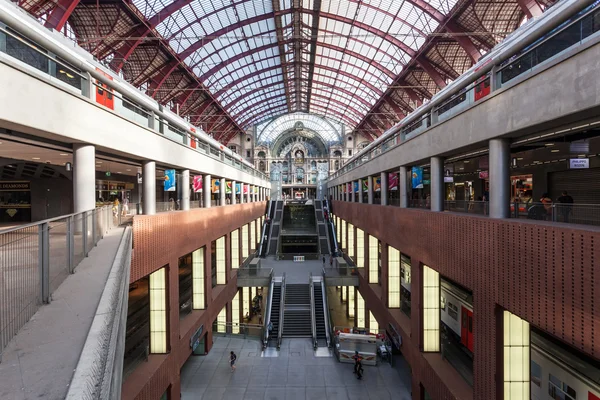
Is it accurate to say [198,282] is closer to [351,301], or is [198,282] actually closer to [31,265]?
[31,265]

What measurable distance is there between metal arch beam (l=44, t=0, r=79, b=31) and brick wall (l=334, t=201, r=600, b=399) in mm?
23715

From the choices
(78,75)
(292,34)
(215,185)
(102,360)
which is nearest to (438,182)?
(78,75)

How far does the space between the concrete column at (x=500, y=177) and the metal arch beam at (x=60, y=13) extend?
25212mm

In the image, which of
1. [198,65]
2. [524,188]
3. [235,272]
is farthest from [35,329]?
[198,65]

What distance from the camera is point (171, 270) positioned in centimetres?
1366

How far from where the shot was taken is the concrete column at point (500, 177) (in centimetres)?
864

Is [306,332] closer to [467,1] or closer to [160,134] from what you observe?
[160,134]

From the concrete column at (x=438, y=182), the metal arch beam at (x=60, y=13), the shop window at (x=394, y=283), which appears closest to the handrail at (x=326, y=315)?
the shop window at (x=394, y=283)

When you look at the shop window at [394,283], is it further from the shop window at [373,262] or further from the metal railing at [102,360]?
the metal railing at [102,360]

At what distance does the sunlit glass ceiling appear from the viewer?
30047 mm

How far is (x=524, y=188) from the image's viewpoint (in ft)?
53.7

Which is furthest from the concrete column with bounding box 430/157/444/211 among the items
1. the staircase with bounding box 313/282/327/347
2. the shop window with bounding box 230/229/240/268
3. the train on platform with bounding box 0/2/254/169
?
the shop window with bounding box 230/229/240/268

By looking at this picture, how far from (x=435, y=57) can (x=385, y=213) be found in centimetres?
2216

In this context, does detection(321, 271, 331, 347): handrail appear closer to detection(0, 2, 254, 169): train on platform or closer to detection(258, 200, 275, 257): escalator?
detection(258, 200, 275, 257): escalator
